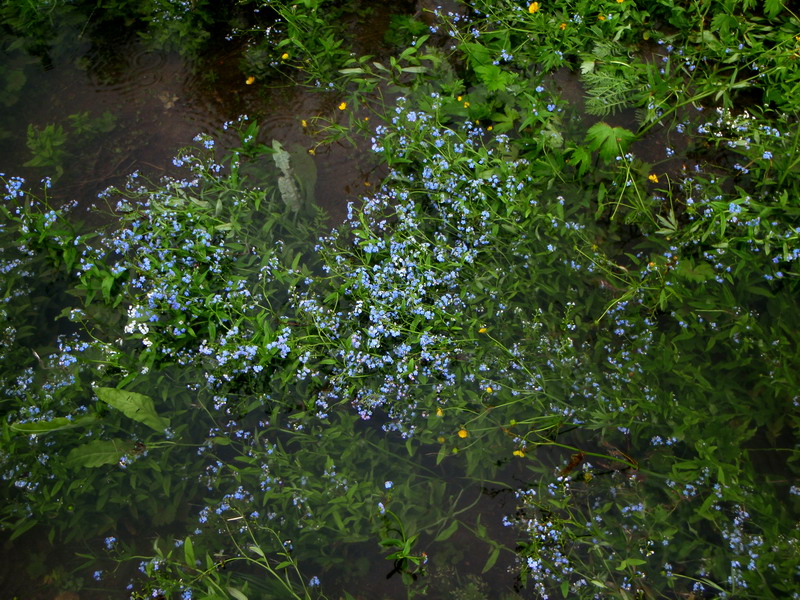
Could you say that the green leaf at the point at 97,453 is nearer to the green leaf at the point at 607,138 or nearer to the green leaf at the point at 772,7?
the green leaf at the point at 607,138

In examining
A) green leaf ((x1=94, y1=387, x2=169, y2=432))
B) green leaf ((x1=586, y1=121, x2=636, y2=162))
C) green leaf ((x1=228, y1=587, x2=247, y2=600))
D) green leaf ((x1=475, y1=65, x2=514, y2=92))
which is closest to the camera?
green leaf ((x1=228, y1=587, x2=247, y2=600))

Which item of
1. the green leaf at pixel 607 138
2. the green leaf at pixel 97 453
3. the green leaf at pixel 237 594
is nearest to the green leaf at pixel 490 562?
the green leaf at pixel 237 594

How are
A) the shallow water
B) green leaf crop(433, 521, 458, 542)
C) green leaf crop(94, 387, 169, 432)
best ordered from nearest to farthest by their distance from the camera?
green leaf crop(433, 521, 458, 542)
green leaf crop(94, 387, 169, 432)
the shallow water

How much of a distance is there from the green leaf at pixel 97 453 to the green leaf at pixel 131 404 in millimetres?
195

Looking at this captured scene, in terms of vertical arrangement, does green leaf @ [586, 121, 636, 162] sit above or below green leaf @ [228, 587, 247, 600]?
above

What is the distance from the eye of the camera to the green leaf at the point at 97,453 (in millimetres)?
3500

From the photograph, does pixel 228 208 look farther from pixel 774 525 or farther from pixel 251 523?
pixel 774 525

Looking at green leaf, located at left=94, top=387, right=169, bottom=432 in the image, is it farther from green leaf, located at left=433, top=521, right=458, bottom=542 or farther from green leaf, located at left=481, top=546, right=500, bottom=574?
green leaf, located at left=481, top=546, right=500, bottom=574

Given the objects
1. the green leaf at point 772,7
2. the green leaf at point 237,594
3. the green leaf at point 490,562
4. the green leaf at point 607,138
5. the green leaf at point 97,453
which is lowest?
the green leaf at point 490,562

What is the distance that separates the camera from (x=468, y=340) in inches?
137

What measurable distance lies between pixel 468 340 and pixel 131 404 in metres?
1.92

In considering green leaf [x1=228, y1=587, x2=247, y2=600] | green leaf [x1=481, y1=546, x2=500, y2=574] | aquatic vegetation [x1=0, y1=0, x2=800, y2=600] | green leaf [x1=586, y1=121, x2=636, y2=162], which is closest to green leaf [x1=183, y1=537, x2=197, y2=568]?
aquatic vegetation [x1=0, y1=0, x2=800, y2=600]

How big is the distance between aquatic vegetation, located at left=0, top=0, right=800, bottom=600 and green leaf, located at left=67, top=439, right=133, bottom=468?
2cm

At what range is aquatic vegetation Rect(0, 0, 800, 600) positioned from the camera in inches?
129
